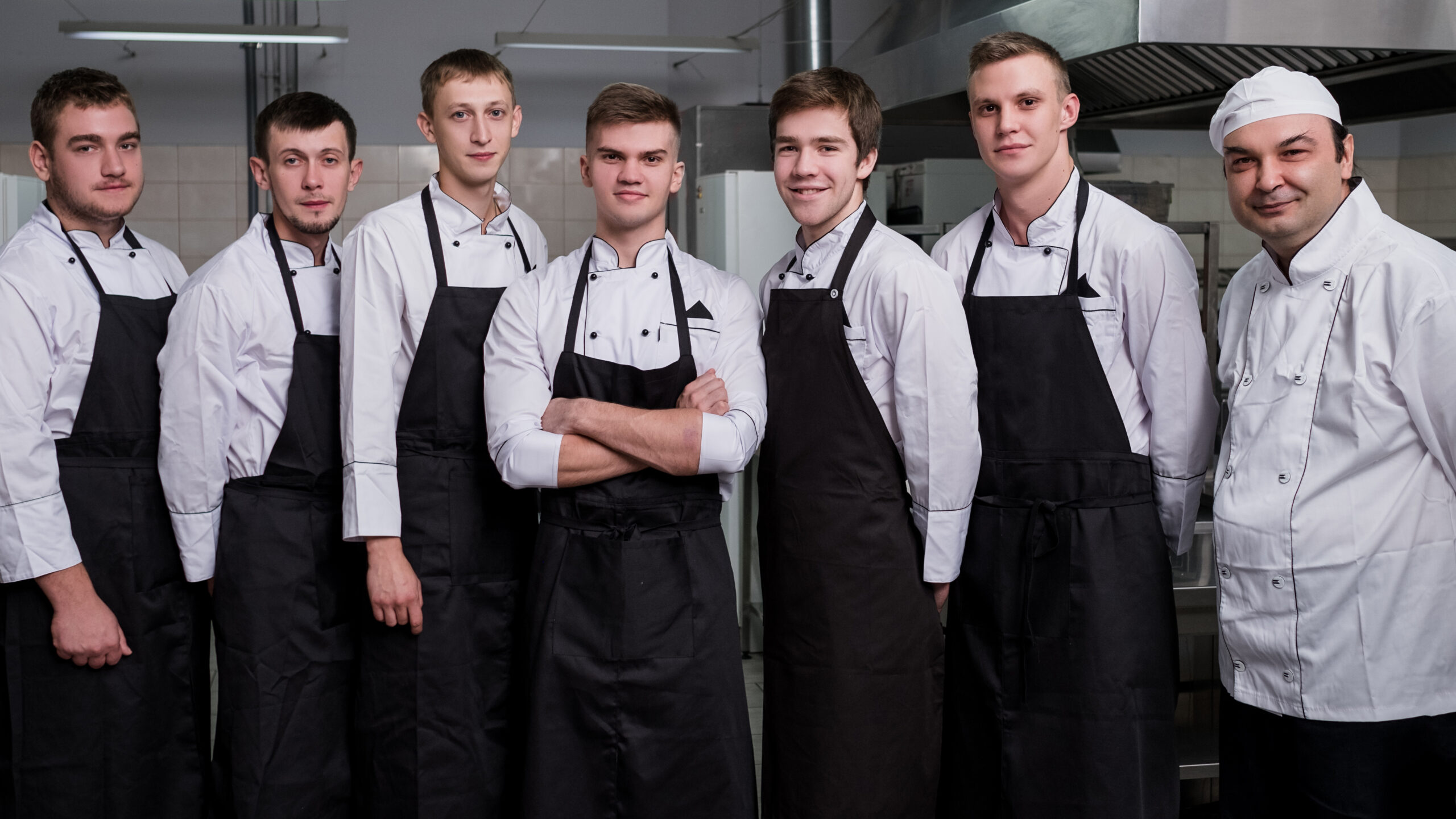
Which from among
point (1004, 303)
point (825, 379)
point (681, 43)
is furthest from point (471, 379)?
point (681, 43)

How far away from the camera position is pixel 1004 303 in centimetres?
188

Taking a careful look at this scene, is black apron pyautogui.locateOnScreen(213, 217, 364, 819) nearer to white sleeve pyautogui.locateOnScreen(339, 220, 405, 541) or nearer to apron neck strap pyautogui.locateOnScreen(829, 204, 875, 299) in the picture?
white sleeve pyautogui.locateOnScreen(339, 220, 405, 541)

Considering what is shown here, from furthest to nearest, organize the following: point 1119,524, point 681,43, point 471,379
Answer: point 681,43 < point 471,379 < point 1119,524

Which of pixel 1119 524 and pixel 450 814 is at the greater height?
pixel 1119 524

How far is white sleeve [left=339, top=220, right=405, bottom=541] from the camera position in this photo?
1922 mm

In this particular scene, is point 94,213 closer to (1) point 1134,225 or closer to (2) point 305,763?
(2) point 305,763

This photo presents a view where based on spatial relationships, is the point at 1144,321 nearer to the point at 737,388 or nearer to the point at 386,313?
the point at 737,388

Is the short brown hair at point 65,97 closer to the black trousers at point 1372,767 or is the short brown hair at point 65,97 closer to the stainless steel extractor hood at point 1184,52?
the stainless steel extractor hood at point 1184,52

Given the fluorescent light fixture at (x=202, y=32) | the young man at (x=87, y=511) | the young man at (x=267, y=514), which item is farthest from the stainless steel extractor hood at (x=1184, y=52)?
the fluorescent light fixture at (x=202, y=32)

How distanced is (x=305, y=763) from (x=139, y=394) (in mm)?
752

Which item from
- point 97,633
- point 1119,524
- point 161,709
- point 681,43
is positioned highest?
point 681,43

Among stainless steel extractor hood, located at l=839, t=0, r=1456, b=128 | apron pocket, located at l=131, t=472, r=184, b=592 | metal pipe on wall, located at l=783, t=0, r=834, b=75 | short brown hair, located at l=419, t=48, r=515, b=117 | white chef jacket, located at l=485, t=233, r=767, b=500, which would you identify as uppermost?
metal pipe on wall, located at l=783, t=0, r=834, b=75

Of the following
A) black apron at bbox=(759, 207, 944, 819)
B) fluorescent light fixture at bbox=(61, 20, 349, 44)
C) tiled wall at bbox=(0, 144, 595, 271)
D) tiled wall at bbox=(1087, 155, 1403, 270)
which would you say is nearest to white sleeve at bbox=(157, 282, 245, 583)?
black apron at bbox=(759, 207, 944, 819)

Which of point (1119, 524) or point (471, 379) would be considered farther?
point (471, 379)
